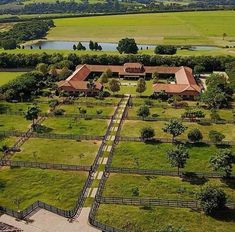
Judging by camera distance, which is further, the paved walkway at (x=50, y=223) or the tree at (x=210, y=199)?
the tree at (x=210, y=199)

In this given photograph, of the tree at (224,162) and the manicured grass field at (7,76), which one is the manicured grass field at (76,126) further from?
the manicured grass field at (7,76)

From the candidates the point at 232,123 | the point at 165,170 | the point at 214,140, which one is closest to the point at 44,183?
the point at 165,170

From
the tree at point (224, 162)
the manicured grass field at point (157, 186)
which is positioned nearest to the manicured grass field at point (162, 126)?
the tree at point (224, 162)

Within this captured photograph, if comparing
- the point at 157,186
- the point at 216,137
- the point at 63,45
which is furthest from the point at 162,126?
the point at 63,45

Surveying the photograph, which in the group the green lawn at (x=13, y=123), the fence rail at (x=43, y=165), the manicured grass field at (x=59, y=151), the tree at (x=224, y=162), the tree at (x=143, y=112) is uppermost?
the tree at (x=224, y=162)

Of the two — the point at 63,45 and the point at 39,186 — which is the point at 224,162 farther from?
the point at 63,45

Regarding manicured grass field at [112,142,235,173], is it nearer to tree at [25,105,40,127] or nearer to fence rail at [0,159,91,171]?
fence rail at [0,159,91,171]
